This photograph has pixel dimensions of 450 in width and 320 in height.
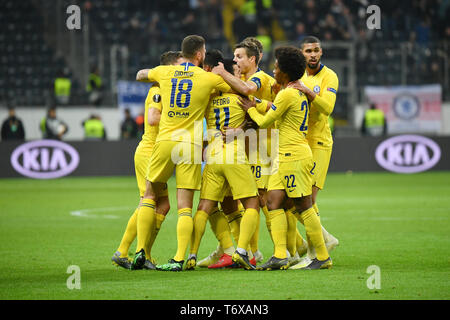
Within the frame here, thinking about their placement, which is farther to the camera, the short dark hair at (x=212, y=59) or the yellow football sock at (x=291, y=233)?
the yellow football sock at (x=291, y=233)

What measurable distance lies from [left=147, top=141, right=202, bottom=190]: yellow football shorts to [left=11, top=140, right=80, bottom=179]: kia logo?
1355cm

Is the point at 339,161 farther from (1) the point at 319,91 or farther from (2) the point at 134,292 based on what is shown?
(2) the point at 134,292

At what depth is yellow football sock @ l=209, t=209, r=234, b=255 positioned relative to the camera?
8.17 meters

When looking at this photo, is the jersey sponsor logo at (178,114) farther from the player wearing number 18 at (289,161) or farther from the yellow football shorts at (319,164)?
the yellow football shorts at (319,164)

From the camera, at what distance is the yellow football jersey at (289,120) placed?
7.61m

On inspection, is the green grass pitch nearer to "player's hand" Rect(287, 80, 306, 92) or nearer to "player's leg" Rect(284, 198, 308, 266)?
"player's leg" Rect(284, 198, 308, 266)

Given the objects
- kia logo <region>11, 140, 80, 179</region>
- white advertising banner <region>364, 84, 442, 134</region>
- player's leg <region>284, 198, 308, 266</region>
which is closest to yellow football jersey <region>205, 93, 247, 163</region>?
player's leg <region>284, 198, 308, 266</region>

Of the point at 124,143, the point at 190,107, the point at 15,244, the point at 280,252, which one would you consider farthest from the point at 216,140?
the point at 124,143

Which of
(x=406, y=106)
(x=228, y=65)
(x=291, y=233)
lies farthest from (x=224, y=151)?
(x=406, y=106)

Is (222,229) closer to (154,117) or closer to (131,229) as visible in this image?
(131,229)

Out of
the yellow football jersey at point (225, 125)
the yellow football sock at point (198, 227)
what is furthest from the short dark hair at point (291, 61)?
the yellow football sock at point (198, 227)

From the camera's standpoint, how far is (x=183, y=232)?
7664mm

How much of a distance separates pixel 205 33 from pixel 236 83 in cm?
1999

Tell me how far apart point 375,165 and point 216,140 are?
14.7 metres
